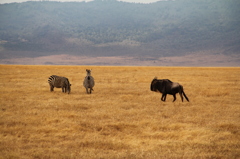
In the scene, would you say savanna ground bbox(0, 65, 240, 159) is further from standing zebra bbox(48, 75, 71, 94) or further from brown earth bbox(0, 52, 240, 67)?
brown earth bbox(0, 52, 240, 67)

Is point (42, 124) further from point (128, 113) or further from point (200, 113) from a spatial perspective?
point (200, 113)

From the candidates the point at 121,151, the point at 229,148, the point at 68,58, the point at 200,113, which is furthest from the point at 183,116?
the point at 68,58

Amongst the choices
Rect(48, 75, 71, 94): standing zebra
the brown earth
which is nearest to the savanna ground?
Rect(48, 75, 71, 94): standing zebra

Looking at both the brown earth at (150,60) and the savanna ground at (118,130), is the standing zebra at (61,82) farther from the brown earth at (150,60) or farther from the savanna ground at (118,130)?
the brown earth at (150,60)

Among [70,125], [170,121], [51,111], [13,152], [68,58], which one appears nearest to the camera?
[13,152]

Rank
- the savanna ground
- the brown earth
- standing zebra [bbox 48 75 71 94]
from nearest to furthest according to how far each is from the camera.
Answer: the savanna ground, standing zebra [bbox 48 75 71 94], the brown earth

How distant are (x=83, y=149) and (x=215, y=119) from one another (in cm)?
645

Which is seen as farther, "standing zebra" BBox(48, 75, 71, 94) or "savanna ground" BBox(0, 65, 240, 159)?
"standing zebra" BBox(48, 75, 71, 94)

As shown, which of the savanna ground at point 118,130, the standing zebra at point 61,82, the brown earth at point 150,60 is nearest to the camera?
the savanna ground at point 118,130

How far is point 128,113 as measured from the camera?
1388 cm

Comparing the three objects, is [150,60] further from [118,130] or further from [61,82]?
[118,130]

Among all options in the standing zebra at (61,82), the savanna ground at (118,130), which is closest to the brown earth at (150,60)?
the standing zebra at (61,82)

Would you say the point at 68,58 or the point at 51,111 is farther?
the point at 68,58

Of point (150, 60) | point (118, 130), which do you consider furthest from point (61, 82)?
point (150, 60)
